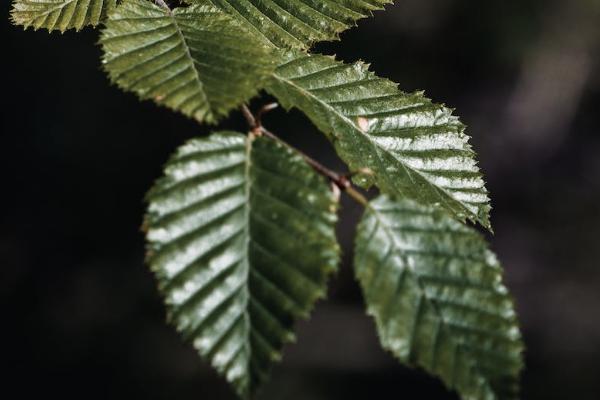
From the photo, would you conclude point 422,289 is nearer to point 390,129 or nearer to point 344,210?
point 390,129

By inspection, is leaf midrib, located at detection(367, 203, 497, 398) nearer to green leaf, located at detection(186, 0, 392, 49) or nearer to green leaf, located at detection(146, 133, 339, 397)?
green leaf, located at detection(146, 133, 339, 397)

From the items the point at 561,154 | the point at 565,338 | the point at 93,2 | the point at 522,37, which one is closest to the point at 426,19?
the point at 522,37

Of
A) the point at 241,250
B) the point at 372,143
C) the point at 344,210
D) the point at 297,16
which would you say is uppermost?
the point at 297,16

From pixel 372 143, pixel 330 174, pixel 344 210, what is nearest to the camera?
pixel 330 174

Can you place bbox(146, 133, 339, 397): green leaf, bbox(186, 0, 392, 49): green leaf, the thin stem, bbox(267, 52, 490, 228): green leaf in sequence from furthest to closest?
bbox(186, 0, 392, 49): green leaf → bbox(267, 52, 490, 228): green leaf → the thin stem → bbox(146, 133, 339, 397): green leaf

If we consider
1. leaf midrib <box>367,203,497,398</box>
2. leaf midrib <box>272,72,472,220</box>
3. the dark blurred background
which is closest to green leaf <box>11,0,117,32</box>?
leaf midrib <box>272,72,472,220</box>

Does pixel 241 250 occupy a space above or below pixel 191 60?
below

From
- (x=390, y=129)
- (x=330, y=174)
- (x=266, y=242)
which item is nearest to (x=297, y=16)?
(x=390, y=129)

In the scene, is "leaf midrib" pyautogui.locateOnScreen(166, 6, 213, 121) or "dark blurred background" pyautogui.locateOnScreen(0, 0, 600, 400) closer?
"leaf midrib" pyautogui.locateOnScreen(166, 6, 213, 121)

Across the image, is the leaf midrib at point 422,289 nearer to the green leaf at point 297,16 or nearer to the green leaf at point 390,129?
the green leaf at point 390,129
